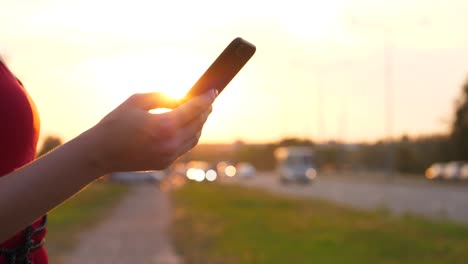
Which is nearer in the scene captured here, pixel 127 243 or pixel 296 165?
pixel 127 243

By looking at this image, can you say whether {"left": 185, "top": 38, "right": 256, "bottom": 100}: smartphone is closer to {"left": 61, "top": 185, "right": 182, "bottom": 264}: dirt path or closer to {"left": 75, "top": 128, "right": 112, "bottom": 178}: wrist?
{"left": 75, "top": 128, "right": 112, "bottom": 178}: wrist

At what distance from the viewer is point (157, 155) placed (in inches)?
70.5

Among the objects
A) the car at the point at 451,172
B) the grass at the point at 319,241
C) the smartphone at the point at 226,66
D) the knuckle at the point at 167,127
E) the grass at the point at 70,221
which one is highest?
the smartphone at the point at 226,66

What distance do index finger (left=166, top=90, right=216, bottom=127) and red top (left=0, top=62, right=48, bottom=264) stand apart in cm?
43

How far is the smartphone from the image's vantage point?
6.62 feet

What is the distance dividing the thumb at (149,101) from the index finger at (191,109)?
26 millimetres

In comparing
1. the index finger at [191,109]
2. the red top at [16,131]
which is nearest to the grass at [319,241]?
the red top at [16,131]

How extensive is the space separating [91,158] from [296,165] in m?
73.9

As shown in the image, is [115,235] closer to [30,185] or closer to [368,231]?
[368,231]

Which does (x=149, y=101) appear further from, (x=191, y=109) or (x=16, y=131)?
(x=16, y=131)

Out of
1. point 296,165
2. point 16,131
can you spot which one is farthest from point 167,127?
point 296,165

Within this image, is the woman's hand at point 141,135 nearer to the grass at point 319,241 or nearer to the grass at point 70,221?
the grass at point 70,221

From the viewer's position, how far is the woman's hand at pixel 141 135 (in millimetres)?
1759

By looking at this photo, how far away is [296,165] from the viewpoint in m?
75.5
